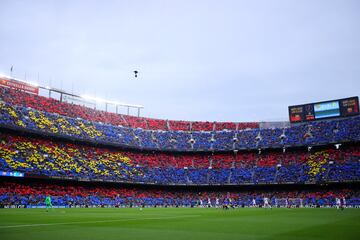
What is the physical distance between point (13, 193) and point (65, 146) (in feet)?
59.3

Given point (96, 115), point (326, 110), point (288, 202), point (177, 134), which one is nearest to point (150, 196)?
point (177, 134)

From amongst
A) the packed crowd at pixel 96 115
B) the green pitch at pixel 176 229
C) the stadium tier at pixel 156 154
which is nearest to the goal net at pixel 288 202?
the stadium tier at pixel 156 154

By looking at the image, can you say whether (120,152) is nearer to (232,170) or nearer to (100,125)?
(100,125)

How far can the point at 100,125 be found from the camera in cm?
8094

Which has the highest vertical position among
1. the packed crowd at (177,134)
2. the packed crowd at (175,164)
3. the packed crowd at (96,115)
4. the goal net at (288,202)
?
the packed crowd at (96,115)

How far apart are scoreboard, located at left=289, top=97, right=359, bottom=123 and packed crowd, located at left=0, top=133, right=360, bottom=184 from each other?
744cm

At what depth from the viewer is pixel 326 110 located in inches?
3049

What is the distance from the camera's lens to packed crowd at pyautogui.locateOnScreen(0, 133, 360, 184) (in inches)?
2381

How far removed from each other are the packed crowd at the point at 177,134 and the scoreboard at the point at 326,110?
290cm

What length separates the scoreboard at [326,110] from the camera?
2913 inches

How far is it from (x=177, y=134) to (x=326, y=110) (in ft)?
124

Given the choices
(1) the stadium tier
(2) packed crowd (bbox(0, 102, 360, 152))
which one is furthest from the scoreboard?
(1) the stadium tier

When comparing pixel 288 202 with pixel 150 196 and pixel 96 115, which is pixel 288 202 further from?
pixel 96 115

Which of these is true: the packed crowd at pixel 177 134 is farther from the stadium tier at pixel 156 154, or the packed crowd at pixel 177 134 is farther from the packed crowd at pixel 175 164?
the packed crowd at pixel 175 164
